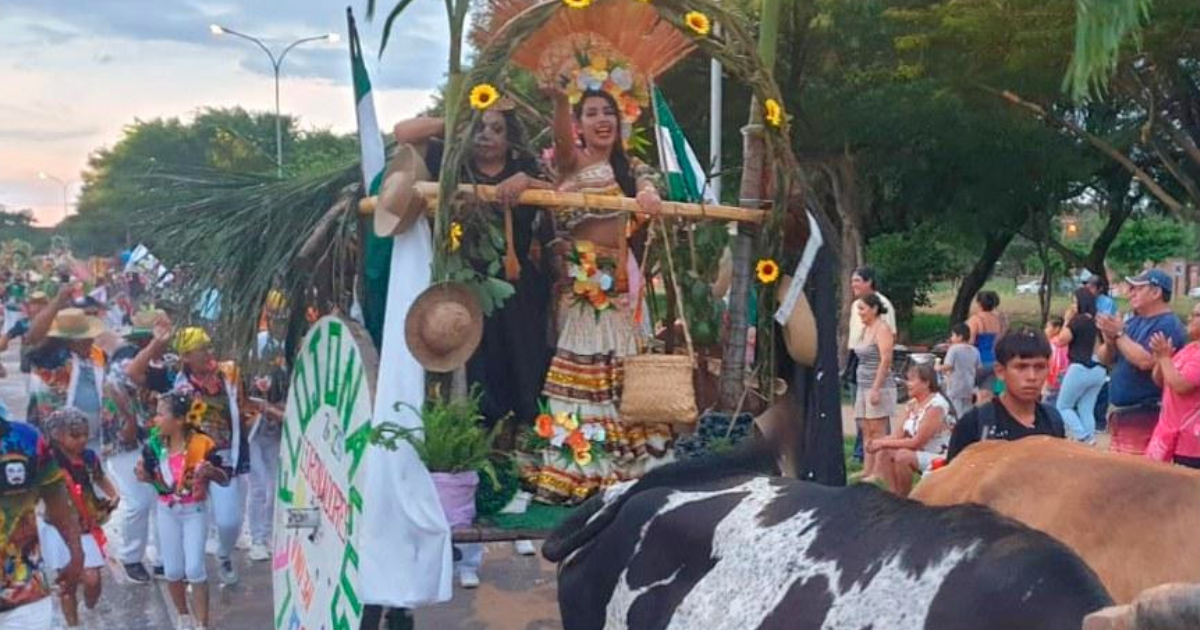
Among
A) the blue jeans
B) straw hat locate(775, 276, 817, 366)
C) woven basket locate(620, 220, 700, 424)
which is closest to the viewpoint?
straw hat locate(775, 276, 817, 366)

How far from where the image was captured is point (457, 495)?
3.61 m

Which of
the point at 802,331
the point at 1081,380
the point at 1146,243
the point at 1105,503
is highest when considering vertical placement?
the point at 1146,243

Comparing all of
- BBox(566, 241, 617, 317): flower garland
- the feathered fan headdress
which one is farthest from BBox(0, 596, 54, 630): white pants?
the feathered fan headdress

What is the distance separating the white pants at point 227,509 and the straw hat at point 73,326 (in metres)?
2.22

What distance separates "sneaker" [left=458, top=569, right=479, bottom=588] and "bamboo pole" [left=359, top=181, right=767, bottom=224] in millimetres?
3276

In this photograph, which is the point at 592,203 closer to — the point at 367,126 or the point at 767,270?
the point at 767,270

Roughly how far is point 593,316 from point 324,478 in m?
1.10

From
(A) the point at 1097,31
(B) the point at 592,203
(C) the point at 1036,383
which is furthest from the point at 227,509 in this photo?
Answer: (A) the point at 1097,31

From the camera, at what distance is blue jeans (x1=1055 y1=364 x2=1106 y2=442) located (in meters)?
9.45

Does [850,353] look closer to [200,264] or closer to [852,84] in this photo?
[200,264]

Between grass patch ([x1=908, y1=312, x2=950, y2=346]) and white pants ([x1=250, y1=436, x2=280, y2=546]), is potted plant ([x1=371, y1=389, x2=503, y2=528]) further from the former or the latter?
grass patch ([x1=908, y1=312, x2=950, y2=346])

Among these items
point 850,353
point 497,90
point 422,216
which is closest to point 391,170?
point 422,216

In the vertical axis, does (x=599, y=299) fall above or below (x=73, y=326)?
above

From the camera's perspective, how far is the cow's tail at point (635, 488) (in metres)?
2.70
